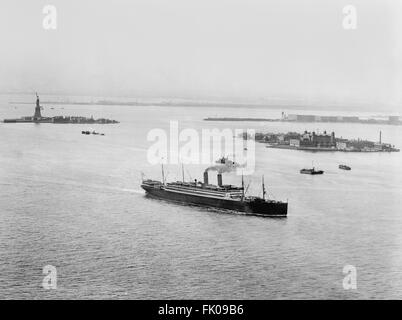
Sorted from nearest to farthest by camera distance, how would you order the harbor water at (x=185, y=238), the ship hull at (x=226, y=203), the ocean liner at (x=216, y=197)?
the harbor water at (x=185, y=238), the ship hull at (x=226, y=203), the ocean liner at (x=216, y=197)

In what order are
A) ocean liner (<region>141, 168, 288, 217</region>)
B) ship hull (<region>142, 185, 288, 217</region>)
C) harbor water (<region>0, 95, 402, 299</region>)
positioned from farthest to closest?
ocean liner (<region>141, 168, 288, 217</region>)
ship hull (<region>142, 185, 288, 217</region>)
harbor water (<region>0, 95, 402, 299</region>)

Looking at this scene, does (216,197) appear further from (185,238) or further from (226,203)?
(185,238)

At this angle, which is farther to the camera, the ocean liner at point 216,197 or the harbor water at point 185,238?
the ocean liner at point 216,197

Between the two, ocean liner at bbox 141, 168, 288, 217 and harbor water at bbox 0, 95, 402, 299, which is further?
ocean liner at bbox 141, 168, 288, 217

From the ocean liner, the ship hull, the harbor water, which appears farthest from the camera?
the ocean liner

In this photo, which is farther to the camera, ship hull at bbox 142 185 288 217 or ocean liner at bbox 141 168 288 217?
ocean liner at bbox 141 168 288 217

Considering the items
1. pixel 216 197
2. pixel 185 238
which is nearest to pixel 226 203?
pixel 216 197
